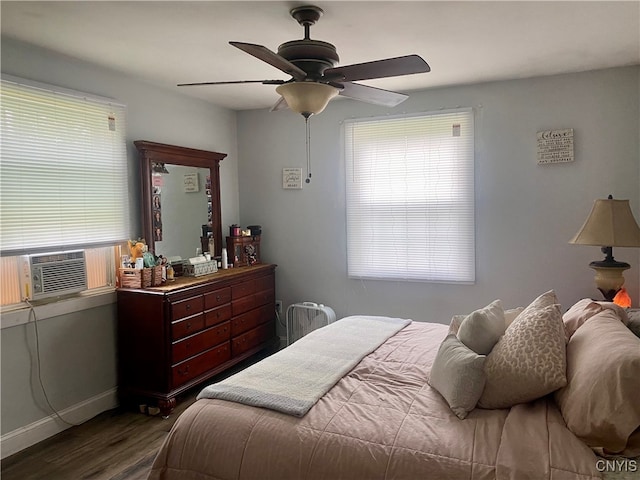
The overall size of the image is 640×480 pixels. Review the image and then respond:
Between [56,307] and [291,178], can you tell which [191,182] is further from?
[56,307]

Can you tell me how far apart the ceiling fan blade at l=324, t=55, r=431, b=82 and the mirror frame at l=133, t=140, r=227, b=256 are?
6.11 feet

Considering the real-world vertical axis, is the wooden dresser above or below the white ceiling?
below

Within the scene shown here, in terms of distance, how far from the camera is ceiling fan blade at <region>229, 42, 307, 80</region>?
182 centimetres

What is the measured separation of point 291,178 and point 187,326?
71.2 inches

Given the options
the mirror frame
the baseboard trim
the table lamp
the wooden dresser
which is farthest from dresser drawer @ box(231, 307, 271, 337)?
the table lamp

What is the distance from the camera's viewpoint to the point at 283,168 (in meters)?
4.50

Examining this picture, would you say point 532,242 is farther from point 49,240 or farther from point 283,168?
point 49,240

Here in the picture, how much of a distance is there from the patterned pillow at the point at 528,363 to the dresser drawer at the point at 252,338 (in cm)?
249

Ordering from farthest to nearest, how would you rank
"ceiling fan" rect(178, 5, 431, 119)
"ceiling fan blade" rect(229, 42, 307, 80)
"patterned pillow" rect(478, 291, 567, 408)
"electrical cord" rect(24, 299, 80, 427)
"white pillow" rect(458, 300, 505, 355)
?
"electrical cord" rect(24, 299, 80, 427), "ceiling fan" rect(178, 5, 431, 119), "white pillow" rect(458, 300, 505, 355), "ceiling fan blade" rect(229, 42, 307, 80), "patterned pillow" rect(478, 291, 567, 408)

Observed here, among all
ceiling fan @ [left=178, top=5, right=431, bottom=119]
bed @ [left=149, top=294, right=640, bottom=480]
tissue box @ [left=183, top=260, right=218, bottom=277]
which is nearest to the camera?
bed @ [left=149, top=294, right=640, bottom=480]

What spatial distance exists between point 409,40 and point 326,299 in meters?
2.47

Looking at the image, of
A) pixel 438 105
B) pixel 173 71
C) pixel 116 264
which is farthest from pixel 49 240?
pixel 438 105

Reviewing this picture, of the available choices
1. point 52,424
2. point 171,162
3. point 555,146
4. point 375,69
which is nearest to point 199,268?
point 171,162

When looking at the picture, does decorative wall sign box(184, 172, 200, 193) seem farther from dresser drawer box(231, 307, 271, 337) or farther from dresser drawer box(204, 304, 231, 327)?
dresser drawer box(231, 307, 271, 337)
